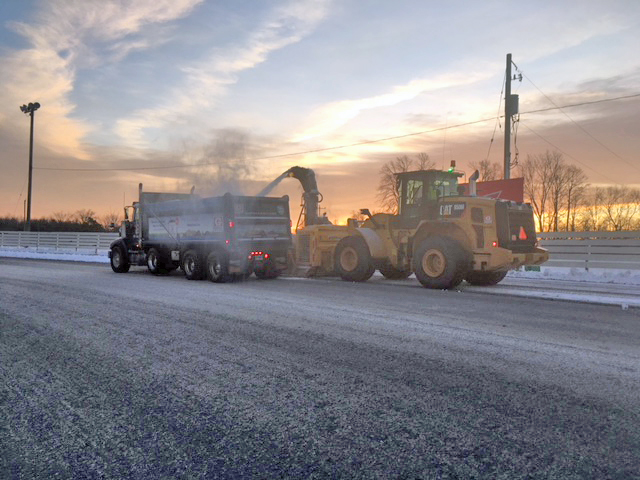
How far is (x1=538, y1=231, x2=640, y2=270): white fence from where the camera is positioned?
16.9 metres

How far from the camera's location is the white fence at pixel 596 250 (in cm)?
1686

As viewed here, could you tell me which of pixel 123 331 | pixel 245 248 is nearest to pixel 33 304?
pixel 123 331

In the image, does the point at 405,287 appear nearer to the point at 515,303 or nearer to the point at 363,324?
the point at 515,303

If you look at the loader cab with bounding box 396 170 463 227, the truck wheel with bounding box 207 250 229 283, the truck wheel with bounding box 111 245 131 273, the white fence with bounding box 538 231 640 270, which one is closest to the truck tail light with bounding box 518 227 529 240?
the loader cab with bounding box 396 170 463 227

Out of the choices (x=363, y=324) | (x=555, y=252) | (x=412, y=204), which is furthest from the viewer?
(x=555, y=252)

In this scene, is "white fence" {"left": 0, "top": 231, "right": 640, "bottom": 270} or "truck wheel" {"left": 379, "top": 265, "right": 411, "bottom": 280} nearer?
"truck wheel" {"left": 379, "top": 265, "right": 411, "bottom": 280}

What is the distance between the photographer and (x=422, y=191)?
12969 mm

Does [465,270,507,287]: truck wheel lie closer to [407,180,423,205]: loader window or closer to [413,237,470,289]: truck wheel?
[413,237,470,289]: truck wheel

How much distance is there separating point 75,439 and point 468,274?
11.4 metres

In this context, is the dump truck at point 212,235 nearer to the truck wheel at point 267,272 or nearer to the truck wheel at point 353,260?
the truck wheel at point 267,272

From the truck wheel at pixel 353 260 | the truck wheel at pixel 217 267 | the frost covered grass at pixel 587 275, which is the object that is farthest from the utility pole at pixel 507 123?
the truck wheel at pixel 217 267

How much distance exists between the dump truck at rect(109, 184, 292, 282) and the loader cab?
3.78m

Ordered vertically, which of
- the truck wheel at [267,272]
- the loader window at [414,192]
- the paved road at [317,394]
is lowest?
the paved road at [317,394]

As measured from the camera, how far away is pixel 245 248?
1381cm
